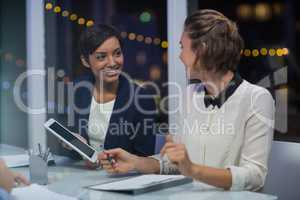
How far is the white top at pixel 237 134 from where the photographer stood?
1.59 m

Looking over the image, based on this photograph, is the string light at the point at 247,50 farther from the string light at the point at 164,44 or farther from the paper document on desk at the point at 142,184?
the paper document on desk at the point at 142,184

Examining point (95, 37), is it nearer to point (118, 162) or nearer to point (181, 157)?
point (118, 162)

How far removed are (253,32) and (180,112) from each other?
1.75 feet

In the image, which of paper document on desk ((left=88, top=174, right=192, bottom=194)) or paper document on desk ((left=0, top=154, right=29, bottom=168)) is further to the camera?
paper document on desk ((left=0, top=154, right=29, bottom=168))

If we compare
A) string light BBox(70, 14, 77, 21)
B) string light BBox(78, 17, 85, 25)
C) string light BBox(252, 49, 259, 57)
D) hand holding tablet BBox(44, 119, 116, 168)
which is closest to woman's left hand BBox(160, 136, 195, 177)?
hand holding tablet BBox(44, 119, 116, 168)

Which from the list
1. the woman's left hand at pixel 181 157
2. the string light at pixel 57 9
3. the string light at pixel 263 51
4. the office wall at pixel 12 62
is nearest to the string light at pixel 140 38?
the string light at pixel 57 9

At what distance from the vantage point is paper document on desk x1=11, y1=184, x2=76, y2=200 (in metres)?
1.53

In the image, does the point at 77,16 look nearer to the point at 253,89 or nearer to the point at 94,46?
the point at 94,46

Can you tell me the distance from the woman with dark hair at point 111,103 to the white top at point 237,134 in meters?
0.40

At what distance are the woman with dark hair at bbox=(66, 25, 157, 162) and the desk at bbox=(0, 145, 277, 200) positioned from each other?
0.30 m

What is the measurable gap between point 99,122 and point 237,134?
83 cm

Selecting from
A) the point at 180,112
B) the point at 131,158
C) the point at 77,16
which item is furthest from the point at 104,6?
the point at 131,158

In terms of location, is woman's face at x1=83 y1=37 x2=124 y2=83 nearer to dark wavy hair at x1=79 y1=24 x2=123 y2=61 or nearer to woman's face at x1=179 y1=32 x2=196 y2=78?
dark wavy hair at x1=79 y1=24 x2=123 y2=61

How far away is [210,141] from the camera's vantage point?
1801 millimetres
